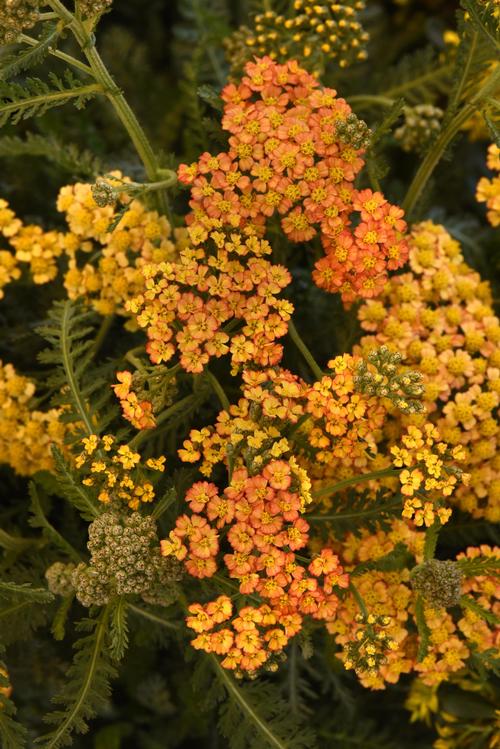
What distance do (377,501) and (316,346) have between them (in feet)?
1.65

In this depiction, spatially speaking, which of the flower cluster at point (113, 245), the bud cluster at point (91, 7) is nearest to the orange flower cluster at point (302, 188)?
the flower cluster at point (113, 245)

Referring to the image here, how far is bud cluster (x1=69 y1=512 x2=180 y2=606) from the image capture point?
1371mm

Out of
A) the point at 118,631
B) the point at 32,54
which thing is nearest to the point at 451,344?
the point at 118,631

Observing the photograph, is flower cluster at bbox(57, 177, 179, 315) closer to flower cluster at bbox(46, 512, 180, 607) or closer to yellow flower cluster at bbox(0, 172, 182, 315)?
yellow flower cluster at bbox(0, 172, 182, 315)

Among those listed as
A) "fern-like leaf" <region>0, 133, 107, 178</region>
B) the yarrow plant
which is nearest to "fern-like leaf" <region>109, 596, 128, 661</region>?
the yarrow plant

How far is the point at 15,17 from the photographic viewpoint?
1283 mm

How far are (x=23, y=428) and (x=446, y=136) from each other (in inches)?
43.1

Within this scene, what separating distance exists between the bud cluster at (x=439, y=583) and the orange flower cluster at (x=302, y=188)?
20.4 inches

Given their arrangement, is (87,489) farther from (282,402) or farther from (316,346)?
(316,346)

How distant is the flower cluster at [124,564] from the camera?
1371mm

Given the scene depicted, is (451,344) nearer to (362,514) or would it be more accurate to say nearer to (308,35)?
(362,514)

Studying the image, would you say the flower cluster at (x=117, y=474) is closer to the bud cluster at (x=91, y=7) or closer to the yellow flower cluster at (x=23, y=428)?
the yellow flower cluster at (x=23, y=428)

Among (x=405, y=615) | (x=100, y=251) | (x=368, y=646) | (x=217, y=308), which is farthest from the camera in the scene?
(x=100, y=251)

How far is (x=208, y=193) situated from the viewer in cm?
155
